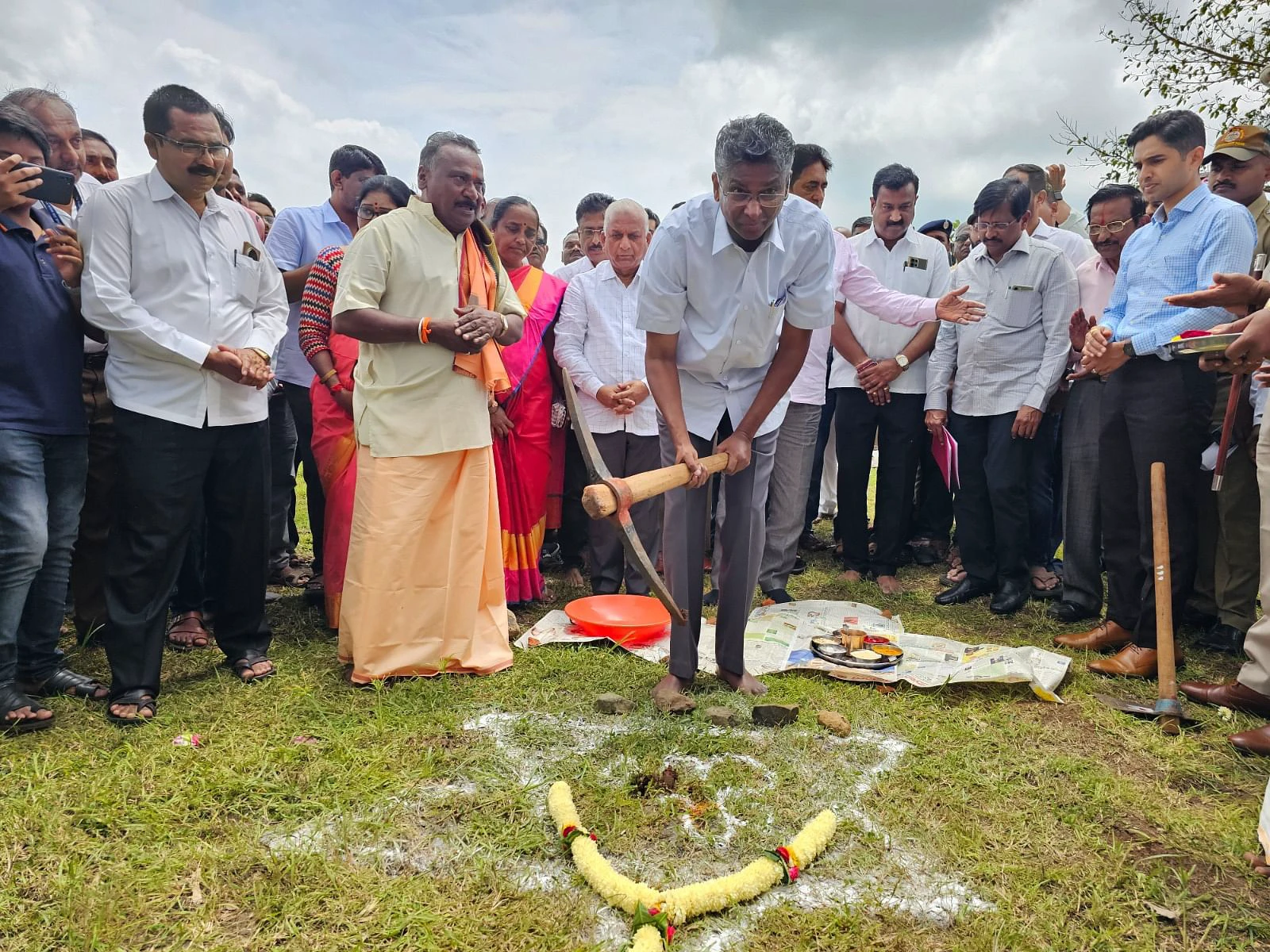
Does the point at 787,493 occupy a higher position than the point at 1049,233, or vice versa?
the point at 1049,233

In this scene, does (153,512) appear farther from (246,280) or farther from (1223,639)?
(1223,639)

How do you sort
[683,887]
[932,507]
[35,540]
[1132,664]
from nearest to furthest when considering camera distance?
[683,887] < [35,540] < [1132,664] < [932,507]

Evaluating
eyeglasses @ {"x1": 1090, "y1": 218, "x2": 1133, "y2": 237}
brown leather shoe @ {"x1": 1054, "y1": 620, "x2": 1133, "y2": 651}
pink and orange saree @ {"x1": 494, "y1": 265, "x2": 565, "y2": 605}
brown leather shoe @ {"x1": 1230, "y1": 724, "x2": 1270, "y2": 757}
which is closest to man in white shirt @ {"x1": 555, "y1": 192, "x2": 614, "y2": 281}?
pink and orange saree @ {"x1": 494, "y1": 265, "x2": 565, "y2": 605}

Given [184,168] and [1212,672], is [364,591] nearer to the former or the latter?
[184,168]

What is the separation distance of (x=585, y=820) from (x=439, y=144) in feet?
8.92

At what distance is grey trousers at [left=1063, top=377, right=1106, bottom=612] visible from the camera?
4.51 meters

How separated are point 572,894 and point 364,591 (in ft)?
5.93

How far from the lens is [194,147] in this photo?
304 cm

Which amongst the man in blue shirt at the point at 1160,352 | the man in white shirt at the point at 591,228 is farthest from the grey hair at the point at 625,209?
the man in blue shirt at the point at 1160,352

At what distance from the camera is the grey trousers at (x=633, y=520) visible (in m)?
4.74

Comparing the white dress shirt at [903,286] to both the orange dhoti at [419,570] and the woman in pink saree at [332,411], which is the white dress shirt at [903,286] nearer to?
the orange dhoti at [419,570]

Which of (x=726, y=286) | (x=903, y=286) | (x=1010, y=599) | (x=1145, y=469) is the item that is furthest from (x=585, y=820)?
(x=903, y=286)

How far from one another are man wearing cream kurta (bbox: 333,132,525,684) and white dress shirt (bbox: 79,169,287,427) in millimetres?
461

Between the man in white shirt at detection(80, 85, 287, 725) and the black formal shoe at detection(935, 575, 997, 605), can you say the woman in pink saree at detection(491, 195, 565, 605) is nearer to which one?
the man in white shirt at detection(80, 85, 287, 725)
